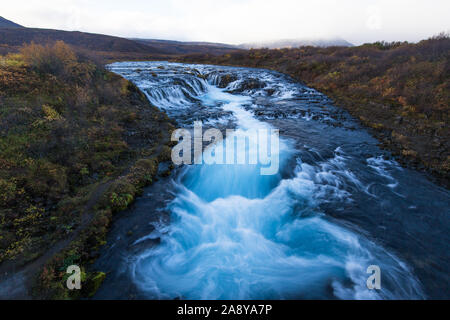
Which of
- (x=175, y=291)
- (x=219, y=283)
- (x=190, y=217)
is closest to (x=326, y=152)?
(x=190, y=217)

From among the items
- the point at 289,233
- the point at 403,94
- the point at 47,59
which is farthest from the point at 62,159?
the point at 403,94

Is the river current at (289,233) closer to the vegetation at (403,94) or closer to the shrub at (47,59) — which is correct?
the vegetation at (403,94)

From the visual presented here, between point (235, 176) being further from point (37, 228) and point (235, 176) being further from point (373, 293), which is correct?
point (37, 228)

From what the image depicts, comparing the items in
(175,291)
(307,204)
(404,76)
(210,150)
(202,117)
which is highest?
(404,76)

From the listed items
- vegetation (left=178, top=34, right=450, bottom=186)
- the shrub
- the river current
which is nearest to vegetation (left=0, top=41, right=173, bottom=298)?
the shrub

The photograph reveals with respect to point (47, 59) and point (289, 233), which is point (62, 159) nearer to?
point (47, 59)

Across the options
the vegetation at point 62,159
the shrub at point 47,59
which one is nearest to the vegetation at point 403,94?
the vegetation at point 62,159

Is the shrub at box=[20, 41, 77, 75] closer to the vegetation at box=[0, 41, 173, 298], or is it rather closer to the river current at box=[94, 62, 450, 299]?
the vegetation at box=[0, 41, 173, 298]
